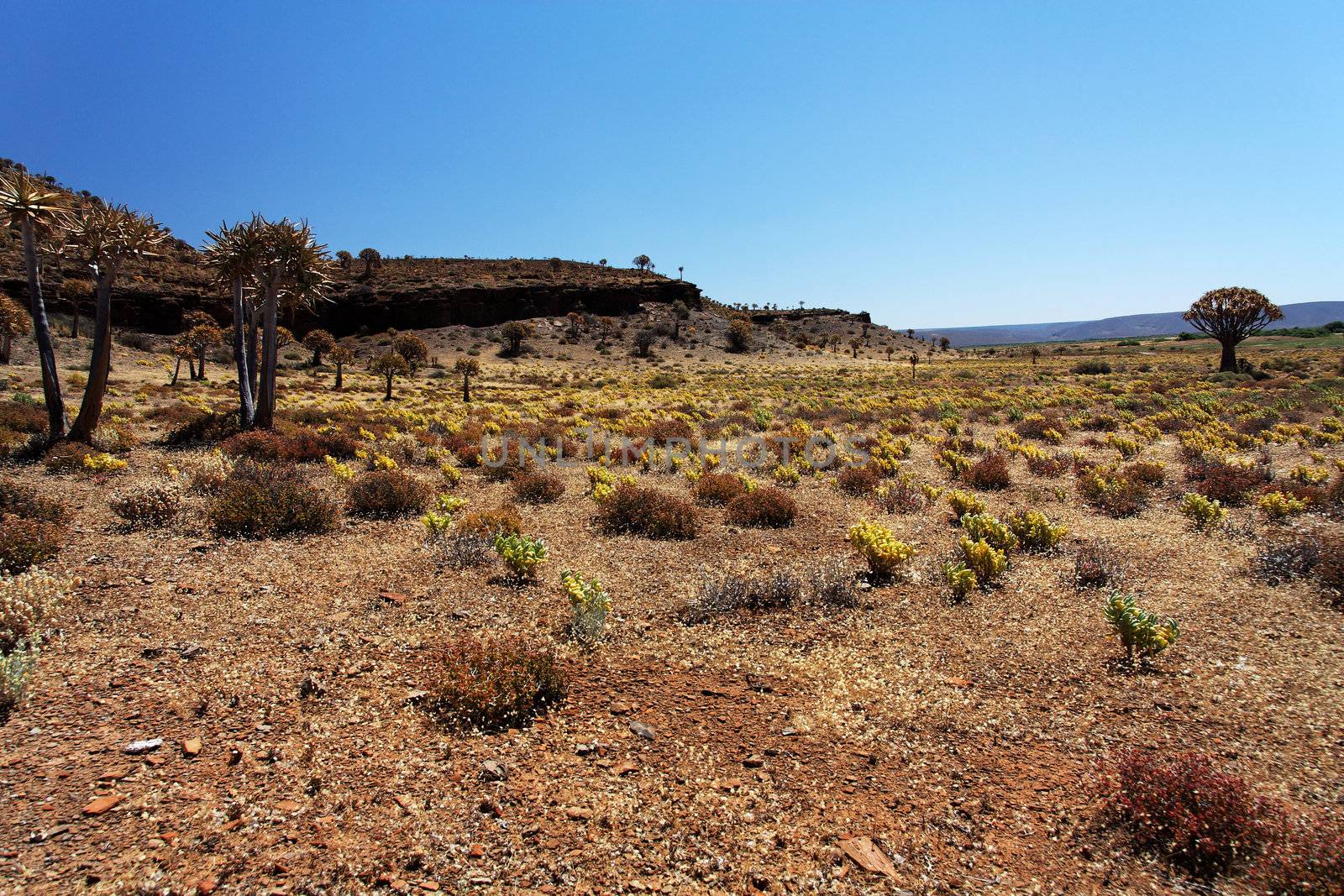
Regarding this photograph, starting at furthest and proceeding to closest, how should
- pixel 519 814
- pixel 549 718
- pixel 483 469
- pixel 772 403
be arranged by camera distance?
pixel 772 403 < pixel 483 469 < pixel 549 718 < pixel 519 814

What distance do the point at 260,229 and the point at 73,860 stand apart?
18116mm

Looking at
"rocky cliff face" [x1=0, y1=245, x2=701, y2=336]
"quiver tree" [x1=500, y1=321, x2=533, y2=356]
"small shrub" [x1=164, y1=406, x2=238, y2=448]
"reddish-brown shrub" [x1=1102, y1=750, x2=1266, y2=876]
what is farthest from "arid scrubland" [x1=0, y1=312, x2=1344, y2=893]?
"quiver tree" [x1=500, y1=321, x2=533, y2=356]

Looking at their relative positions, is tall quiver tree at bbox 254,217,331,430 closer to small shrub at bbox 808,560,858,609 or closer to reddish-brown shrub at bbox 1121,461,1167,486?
small shrub at bbox 808,560,858,609

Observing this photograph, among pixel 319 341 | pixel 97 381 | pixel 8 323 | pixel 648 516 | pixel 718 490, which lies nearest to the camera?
pixel 648 516

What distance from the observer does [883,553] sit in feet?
24.8

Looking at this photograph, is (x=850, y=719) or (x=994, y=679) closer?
(x=850, y=719)

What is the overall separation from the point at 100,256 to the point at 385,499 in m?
11.1

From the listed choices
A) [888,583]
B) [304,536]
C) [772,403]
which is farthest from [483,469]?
[772,403]

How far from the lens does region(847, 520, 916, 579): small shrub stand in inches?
300

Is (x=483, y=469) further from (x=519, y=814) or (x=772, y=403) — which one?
(x=772, y=403)

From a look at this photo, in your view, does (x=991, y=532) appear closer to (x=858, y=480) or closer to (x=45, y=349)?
(x=858, y=480)

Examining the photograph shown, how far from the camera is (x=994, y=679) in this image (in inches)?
208

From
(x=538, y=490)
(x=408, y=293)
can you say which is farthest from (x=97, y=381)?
(x=408, y=293)

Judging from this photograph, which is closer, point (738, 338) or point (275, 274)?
point (275, 274)
